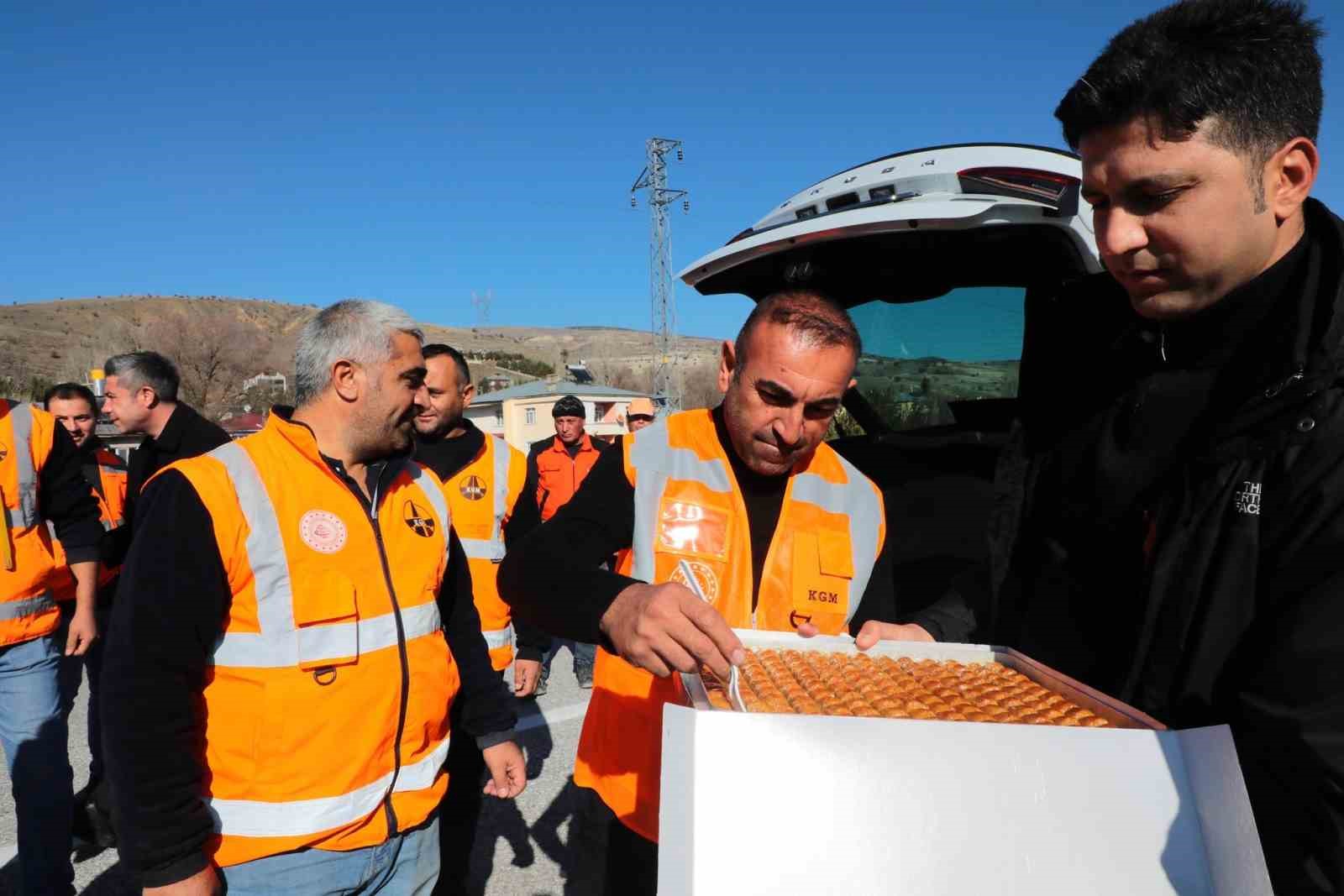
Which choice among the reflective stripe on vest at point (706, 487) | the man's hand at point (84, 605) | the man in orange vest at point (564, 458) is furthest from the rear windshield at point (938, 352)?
the man in orange vest at point (564, 458)

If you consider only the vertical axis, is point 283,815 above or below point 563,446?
below

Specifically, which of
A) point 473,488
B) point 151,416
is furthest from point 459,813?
point 151,416

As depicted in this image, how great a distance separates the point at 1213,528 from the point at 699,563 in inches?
50.2

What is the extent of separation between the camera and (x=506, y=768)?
2.98 m

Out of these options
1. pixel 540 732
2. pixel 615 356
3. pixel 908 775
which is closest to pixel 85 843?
pixel 540 732

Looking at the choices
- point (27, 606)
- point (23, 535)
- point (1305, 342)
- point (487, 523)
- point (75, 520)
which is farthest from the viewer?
point (487, 523)

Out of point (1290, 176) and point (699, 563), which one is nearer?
point (1290, 176)

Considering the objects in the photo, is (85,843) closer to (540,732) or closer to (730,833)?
(540,732)

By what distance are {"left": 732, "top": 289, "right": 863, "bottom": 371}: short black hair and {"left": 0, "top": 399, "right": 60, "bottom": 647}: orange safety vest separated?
3.86 metres

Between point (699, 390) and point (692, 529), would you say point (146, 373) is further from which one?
point (699, 390)

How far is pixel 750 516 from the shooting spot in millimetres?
2383

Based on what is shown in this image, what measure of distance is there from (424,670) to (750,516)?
1211mm

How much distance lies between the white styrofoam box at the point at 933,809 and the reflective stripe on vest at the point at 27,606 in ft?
14.0

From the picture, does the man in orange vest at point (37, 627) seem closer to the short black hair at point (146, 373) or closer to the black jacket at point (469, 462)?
the short black hair at point (146, 373)
